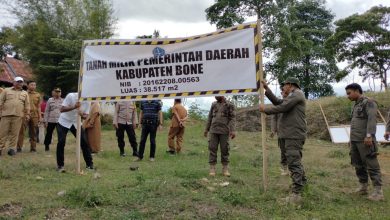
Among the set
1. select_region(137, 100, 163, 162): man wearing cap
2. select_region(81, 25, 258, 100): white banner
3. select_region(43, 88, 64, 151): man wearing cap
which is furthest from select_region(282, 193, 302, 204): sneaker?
select_region(43, 88, 64, 151): man wearing cap

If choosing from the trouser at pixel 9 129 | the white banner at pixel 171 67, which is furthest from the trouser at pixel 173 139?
the white banner at pixel 171 67

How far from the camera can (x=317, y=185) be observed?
743 centimetres

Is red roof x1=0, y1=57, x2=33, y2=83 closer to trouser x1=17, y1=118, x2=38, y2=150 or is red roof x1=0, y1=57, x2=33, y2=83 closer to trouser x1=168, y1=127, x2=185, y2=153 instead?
trouser x1=17, y1=118, x2=38, y2=150

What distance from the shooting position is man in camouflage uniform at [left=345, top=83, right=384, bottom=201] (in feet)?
21.7

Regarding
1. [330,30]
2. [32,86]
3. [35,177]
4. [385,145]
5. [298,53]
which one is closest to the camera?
[35,177]

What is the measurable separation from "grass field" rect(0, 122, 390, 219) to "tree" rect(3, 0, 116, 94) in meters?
13.9

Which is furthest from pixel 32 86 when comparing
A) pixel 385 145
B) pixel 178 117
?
pixel 385 145

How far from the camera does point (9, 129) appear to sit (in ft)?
33.7

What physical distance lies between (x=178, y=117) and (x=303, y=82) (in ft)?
95.2

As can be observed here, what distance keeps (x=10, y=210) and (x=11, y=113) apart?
541cm

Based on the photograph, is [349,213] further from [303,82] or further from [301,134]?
[303,82]

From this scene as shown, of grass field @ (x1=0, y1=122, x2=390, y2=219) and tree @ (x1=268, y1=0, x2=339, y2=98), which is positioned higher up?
tree @ (x1=268, y1=0, x2=339, y2=98)

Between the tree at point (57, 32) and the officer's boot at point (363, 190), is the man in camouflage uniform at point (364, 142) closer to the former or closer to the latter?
the officer's boot at point (363, 190)

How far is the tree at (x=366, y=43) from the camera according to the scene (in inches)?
1208
